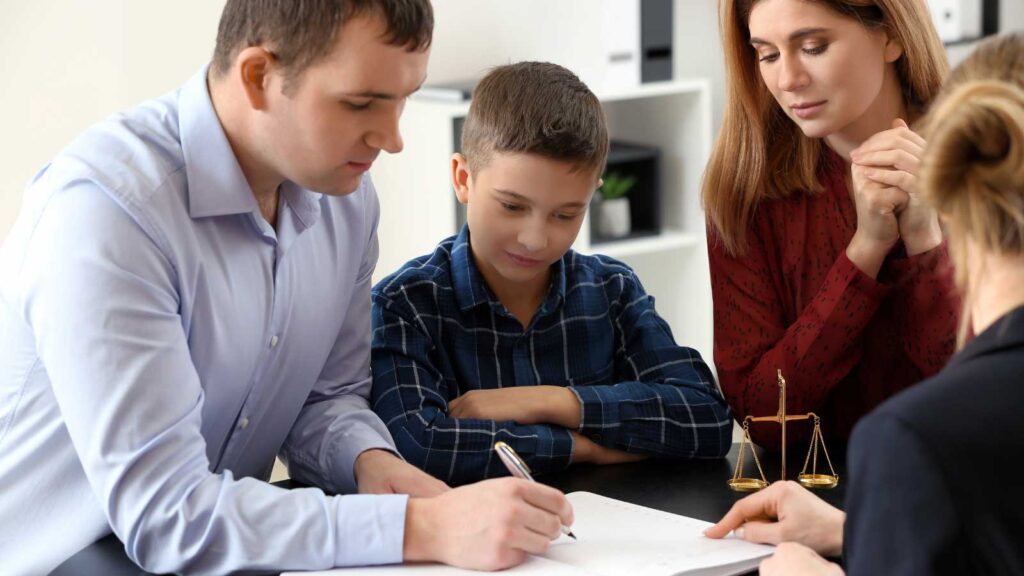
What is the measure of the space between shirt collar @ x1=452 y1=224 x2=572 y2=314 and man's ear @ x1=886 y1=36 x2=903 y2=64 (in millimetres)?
532

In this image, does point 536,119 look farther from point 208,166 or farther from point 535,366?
point 208,166

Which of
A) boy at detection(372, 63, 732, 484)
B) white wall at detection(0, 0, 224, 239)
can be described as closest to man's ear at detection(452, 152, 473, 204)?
boy at detection(372, 63, 732, 484)

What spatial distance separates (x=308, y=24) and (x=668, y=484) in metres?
0.67

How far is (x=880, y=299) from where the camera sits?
166 cm

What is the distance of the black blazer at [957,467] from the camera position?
81 centimetres

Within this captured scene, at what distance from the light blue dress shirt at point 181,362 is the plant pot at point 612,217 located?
2.09m

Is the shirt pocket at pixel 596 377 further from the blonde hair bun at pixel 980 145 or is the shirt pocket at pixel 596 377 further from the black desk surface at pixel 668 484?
the blonde hair bun at pixel 980 145

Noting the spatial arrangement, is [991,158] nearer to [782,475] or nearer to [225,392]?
[782,475]

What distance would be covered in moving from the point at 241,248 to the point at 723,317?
712 millimetres

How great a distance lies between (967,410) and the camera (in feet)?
2.69

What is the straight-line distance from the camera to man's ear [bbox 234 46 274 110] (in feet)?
4.29

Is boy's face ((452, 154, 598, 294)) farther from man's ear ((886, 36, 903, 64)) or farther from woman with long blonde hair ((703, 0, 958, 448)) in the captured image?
man's ear ((886, 36, 903, 64))

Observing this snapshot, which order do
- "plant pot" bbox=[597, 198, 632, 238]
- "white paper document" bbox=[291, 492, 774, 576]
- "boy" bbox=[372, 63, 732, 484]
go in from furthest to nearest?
"plant pot" bbox=[597, 198, 632, 238], "boy" bbox=[372, 63, 732, 484], "white paper document" bbox=[291, 492, 774, 576]

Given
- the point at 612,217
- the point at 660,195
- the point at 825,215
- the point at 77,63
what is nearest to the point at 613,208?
the point at 612,217
